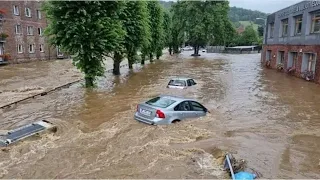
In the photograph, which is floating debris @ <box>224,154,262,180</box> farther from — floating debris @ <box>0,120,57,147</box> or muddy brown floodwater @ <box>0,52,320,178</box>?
floating debris @ <box>0,120,57,147</box>

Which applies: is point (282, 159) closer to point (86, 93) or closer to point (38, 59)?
point (86, 93)

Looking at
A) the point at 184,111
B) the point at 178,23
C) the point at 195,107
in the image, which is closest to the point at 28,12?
the point at 178,23

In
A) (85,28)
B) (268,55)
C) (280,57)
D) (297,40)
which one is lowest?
(280,57)

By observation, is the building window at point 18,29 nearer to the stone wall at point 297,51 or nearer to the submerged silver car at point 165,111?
the stone wall at point 297,51

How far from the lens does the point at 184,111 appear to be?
480 inches

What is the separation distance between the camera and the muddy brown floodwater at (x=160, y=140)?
834 cm

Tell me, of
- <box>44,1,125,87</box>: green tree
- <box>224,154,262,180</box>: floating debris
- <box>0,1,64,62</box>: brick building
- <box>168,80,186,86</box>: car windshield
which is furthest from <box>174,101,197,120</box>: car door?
<box>0,1,64,62</box>: brick building

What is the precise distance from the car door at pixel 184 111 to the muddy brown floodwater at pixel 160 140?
0.35 metres

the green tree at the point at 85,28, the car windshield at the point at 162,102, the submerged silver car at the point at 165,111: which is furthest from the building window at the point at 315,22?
the car windshield at the point at 162,102

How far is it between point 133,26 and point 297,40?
54.2 feet

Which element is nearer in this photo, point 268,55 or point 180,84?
point 180,84

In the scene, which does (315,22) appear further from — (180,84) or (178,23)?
(178,23)

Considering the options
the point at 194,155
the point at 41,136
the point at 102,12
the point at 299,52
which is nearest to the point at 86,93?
the point at 102,12

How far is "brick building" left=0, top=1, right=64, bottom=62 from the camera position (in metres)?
40.0
